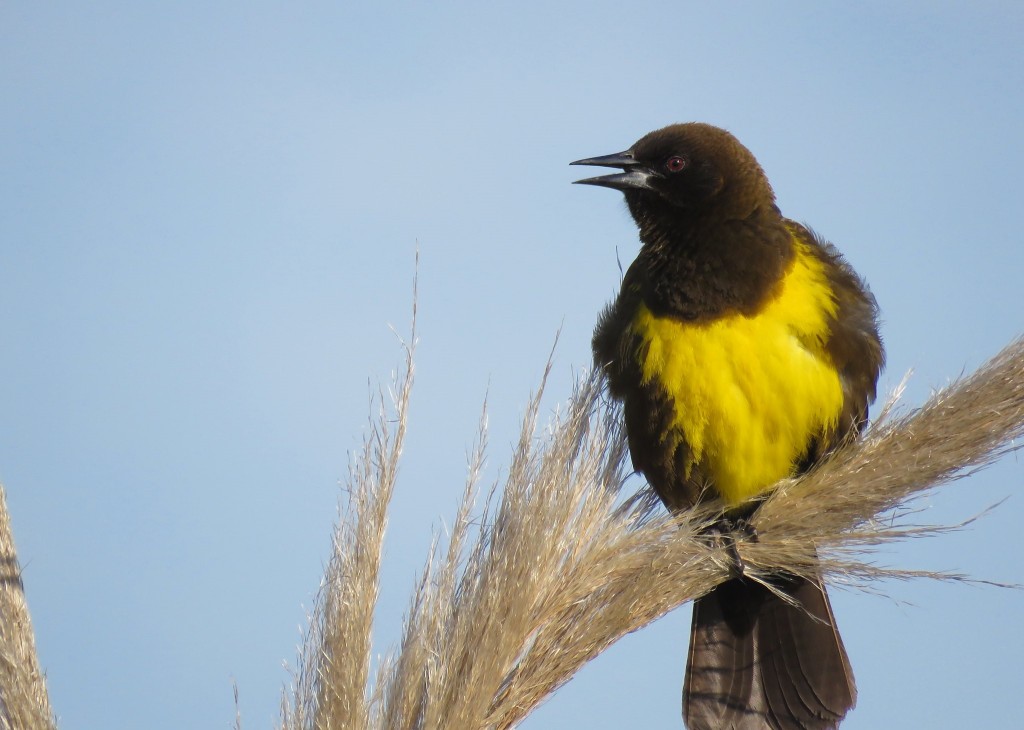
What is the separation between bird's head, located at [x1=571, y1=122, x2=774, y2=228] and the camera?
291 cm

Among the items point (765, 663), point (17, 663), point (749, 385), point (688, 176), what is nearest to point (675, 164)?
point (688, 176)

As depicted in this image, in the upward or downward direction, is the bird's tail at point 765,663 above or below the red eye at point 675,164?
below

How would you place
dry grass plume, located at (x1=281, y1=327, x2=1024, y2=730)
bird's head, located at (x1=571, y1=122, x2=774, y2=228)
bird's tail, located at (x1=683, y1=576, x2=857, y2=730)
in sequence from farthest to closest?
bird's head, located at (x1=571, y1=122, x2=774, y2=228) → bird's tail, located at (x1=683, y1=576, x2=857, y2=730) → dry grass plume, located at (x1=281, y1=327, x2=1024, y2=730)

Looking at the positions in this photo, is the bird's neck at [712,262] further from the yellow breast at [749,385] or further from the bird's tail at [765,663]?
the bird's tail at [765,663]

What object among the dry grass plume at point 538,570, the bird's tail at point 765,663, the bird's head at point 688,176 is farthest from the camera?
the bird's head at point 688,176

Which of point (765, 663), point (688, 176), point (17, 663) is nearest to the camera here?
point (17, 663)

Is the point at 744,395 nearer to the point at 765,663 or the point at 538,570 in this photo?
the point at 765,663

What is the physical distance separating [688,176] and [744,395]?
28.2 inches

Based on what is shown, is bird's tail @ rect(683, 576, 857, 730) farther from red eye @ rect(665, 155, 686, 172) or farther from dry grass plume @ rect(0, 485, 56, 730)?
dry grass plume @ rect(0, 485, 56, 730)

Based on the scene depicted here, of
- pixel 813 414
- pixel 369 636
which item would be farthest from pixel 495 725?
pixel 813 414

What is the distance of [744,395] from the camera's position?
Result: 8.55 ft

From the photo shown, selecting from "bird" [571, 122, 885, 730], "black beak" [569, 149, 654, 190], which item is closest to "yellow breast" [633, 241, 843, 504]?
"bird" [571, 122, 885, 730]

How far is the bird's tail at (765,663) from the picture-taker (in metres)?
2.60

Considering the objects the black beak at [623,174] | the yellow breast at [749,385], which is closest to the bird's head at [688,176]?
the black beak at [623,174]
